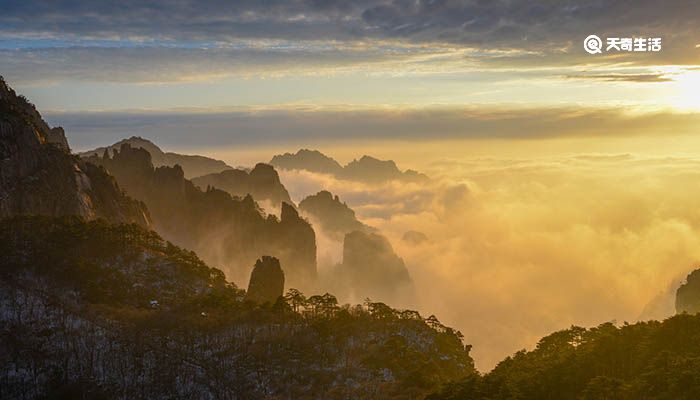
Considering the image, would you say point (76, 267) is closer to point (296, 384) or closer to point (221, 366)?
point (221, 366)

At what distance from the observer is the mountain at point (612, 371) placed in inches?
4109

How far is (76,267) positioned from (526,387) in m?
108

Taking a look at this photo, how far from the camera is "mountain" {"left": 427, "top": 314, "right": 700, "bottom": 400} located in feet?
342

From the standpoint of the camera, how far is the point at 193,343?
14400 cm

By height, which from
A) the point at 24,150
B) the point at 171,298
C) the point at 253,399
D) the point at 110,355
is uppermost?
the point at 24,150

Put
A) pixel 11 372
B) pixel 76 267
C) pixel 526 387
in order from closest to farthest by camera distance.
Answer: pixel 526 387 → pixel 11 372 → pixel 76 267

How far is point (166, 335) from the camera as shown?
5714 inches

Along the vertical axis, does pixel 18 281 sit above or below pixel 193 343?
above

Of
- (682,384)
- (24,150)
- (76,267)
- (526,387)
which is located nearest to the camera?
(682,384)

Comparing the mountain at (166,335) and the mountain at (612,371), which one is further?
the mountain at (166,335)

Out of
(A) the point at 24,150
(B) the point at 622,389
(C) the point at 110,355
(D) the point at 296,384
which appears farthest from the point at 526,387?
(A) the point at 24,150

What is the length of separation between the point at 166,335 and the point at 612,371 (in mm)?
90047

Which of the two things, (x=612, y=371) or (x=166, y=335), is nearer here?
(x=612, y=371)

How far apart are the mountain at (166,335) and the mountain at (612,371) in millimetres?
16004
